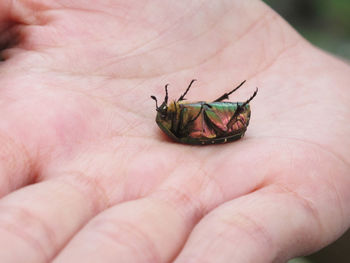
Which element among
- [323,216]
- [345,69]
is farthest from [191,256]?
[345,69]

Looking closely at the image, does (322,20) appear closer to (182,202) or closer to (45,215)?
(182,202)

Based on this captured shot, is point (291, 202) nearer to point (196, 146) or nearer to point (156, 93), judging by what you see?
point (196, 146)

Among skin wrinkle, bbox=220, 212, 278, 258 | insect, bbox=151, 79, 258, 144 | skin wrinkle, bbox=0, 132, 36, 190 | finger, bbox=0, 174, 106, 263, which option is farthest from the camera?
insect, bbox=151, 79, 258, 144

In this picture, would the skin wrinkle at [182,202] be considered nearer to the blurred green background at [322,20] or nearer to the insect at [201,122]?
the insect at [201,122]

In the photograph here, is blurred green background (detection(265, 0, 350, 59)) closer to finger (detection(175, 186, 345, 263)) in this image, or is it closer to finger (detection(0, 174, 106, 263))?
finger (detection(175, 186, 345, 263))

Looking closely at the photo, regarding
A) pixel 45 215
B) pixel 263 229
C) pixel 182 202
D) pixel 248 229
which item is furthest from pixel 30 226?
pixel 263 229

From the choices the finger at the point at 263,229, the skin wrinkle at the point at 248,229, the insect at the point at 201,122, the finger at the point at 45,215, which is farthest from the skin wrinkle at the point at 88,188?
the insect at the point at 201,122

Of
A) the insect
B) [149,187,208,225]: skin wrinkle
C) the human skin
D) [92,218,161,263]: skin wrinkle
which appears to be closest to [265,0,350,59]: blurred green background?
the human skin

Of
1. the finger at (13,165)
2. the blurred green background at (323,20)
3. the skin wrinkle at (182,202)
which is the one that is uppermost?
the finger at (13,165)
